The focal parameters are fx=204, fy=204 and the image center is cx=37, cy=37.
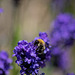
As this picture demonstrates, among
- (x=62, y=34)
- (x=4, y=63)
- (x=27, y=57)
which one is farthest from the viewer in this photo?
(x=62, y=34)

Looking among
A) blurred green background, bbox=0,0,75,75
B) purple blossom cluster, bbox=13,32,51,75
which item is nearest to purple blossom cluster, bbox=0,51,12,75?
purple blossom cluster, bbox=13,32,51,75

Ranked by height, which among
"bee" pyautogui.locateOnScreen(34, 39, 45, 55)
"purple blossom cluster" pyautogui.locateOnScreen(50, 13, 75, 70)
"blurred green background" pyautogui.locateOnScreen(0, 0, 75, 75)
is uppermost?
"blurred green background" pyautogui.locateOnScreen(0, 0, 75, 75)

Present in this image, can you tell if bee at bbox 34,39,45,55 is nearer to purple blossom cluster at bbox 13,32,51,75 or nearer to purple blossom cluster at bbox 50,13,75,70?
purple blossom cluster at bbox 13,32,51,75

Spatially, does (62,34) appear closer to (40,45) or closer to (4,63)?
(4,63)

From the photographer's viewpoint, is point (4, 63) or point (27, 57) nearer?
point (27, 57)

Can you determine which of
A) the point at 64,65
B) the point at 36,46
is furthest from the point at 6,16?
the point at 36,46

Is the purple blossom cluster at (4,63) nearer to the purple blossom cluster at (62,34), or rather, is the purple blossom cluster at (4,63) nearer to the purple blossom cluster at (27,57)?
the purple blossom cluster at (27,57)

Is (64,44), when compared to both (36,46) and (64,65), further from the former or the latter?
(36,46)

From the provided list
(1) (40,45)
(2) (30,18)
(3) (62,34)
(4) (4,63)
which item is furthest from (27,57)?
(2) (30,18)

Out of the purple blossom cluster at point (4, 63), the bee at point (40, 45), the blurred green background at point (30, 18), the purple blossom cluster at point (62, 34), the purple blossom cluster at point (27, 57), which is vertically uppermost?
the blurred green background at point (30, 18)

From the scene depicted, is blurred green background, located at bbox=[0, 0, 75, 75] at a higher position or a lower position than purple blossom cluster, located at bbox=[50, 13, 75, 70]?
higher

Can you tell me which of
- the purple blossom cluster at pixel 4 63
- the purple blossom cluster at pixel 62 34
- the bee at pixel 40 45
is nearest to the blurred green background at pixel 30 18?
the purple blossom cluster at pixel 62 34
